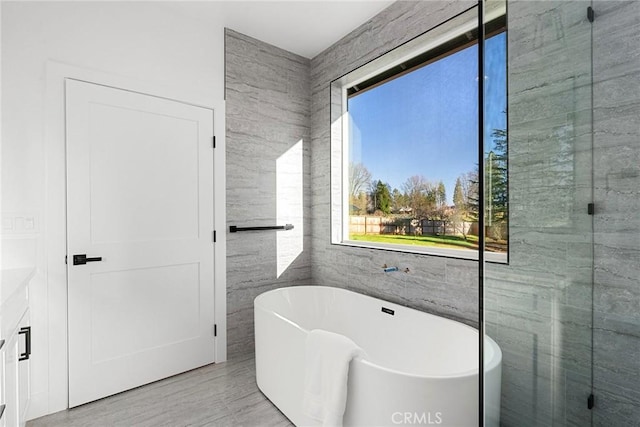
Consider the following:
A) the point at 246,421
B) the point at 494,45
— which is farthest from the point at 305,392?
the point at 494,45

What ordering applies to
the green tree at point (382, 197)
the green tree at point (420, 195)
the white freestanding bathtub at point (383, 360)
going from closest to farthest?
1. the white freestanding bathtub at point (383, 360)
2. the green tree at point (420, 195)
3. the green tree at point (382, 197)

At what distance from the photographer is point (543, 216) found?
94 cm

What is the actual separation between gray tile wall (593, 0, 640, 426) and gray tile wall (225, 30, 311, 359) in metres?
2.35

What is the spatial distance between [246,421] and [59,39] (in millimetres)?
2539

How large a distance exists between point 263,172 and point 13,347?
1.95m

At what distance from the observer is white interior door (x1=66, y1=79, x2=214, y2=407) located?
83.7 inches

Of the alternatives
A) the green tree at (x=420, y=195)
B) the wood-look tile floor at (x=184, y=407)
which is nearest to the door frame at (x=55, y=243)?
the wood-look tile floor at (x=184, y=407)

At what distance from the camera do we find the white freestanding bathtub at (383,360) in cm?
133

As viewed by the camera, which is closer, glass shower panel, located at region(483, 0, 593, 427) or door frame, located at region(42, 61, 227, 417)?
glass shower panel, located at region(483, 0, 593, 427)

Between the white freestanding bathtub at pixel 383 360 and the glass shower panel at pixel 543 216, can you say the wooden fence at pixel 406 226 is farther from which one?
the glass shower panel at pixel 543 216

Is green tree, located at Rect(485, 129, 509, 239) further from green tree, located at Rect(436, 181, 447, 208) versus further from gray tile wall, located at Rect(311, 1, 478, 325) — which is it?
green tree, located at Rect(436, 181, 447, 208)

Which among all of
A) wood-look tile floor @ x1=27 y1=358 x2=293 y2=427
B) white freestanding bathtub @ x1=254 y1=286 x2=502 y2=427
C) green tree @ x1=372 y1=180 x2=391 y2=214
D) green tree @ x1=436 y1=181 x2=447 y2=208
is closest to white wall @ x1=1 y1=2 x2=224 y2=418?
wood-look tile floor @ x1=27 y1=358 x2=293 y2=427

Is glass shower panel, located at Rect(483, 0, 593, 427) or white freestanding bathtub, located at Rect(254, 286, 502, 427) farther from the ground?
glass shower panel, located at Rect(483, 0, 593, 427)

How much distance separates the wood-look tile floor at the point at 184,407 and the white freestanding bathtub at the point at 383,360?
13cm
